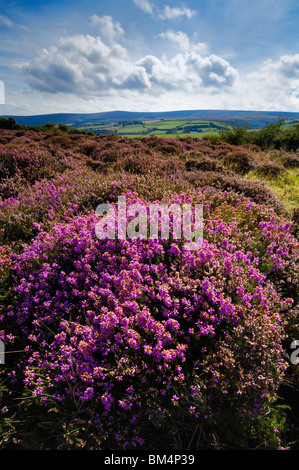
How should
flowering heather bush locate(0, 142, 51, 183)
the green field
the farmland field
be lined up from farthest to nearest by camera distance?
the green field < flowering heather bush locate(0, 142, 51, 183) < the farmland field

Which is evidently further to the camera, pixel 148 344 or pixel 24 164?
pixel 24 164

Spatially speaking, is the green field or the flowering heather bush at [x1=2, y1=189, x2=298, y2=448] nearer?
the flowering heather bush at [x1=2, y1=189, x2=298, y2=448]

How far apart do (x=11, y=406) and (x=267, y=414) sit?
8.29ft

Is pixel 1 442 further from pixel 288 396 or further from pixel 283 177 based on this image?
pixel 283 177

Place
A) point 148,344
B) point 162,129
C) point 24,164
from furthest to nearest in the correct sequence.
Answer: point 162,129
point 24,164
point 148,344

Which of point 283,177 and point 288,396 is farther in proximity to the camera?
point 283,177

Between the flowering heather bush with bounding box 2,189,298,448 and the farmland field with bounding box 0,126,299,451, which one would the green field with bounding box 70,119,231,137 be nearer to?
the farmland field with bounding box 0,126,299,451

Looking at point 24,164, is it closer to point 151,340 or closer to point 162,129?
point 151,340

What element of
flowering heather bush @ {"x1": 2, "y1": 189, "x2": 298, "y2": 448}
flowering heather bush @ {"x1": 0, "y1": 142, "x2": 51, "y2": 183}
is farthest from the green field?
flowering heather bush @ {"x1": 2, "y1": 189, "x2": 298, "y2": 448}

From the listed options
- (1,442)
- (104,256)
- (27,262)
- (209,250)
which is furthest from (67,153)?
(1,442)

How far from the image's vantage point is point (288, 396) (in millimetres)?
2408

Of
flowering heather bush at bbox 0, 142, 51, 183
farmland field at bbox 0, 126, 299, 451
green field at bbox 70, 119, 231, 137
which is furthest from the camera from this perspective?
green field at bbox 70, 119, 231, 137

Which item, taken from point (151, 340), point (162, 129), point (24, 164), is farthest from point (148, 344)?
point (162, 129)

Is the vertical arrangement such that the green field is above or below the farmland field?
above
